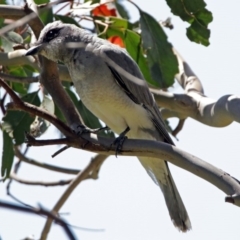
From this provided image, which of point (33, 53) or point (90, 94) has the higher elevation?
point (33, 53)

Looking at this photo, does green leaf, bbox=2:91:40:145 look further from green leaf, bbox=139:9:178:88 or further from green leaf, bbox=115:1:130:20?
green leaf, bbox=115:1:130:20

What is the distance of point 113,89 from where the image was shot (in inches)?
152

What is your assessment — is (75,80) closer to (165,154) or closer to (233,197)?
(165,154)

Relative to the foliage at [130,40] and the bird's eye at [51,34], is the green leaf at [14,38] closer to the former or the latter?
the foliage at [130,40]

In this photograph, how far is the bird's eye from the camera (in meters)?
3.99

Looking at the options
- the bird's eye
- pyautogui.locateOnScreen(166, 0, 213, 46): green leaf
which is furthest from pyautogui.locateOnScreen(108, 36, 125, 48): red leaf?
the bird's eye

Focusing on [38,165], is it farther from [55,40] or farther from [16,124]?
[55,40]

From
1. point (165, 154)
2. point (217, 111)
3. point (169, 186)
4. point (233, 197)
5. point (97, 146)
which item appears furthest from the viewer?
point (169, 186)

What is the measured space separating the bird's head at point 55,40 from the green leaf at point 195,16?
749 millimetres

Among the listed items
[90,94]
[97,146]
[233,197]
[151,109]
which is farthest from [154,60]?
[233,197]

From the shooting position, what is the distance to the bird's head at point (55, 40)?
389 centimetres

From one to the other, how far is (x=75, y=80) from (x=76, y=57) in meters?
0.14

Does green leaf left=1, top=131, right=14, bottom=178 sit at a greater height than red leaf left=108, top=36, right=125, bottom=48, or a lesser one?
lesser

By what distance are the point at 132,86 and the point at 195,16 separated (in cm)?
90
